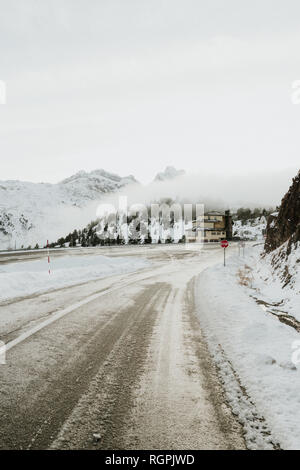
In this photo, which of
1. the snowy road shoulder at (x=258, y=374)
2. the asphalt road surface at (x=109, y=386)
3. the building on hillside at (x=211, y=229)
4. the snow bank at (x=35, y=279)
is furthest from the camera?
the building on hillside at (x=211, y=229)

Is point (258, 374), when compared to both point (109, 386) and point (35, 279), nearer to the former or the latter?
point (109, 386)

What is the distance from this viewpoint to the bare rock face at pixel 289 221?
519 inches

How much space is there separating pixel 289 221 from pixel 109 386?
13846mm

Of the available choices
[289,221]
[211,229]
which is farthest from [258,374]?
[211,229]

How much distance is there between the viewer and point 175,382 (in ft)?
11.0

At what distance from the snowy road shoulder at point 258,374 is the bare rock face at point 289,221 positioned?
26.5 ft

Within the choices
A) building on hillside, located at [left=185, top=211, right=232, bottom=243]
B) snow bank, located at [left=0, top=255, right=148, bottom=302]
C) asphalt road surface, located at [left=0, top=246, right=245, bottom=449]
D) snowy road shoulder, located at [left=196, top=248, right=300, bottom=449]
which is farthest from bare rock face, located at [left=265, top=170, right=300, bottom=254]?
building on hillside, located at [left=185, top=211, right=232, bottom=243]

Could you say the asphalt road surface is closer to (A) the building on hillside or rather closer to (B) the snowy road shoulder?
(B) the snowy road shoulder

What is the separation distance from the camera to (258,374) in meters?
3.52

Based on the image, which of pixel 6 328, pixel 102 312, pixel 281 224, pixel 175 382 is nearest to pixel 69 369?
pixel 175 382

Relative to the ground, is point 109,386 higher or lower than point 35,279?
higher

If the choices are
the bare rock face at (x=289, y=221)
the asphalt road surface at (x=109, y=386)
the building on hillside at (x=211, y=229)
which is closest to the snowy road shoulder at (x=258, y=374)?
the asphalt road surface at (x=109, y=386)

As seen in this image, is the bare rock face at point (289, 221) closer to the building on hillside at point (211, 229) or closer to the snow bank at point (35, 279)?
the snow bank at point (35, 279)
